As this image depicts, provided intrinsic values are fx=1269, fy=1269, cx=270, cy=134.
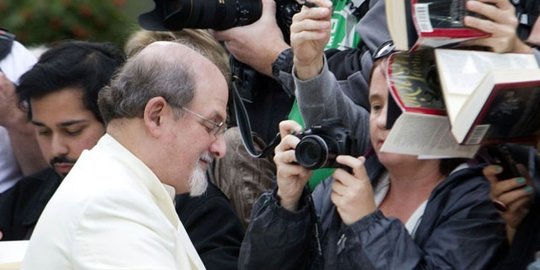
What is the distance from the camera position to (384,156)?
12.2ft

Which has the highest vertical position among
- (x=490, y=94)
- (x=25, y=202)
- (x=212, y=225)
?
(x=490, y=94)

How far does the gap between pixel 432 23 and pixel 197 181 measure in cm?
78

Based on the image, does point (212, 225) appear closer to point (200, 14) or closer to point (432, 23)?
point (200, 14)

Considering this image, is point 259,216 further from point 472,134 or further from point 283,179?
point 472,134

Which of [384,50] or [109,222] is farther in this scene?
[384,50]

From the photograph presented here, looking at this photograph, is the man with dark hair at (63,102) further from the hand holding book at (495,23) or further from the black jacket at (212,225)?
the hand holding book at (495,23)

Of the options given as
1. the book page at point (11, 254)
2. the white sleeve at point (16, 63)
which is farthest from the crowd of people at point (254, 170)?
the book page at point (11, 254)

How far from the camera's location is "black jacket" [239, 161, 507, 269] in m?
3.48

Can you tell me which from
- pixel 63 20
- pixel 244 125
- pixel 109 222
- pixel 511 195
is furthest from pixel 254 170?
pixel 63 20

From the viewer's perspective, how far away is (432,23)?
3.31 m

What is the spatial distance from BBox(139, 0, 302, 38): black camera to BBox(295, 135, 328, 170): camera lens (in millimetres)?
570

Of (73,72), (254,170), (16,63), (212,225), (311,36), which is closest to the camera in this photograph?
(311,36)

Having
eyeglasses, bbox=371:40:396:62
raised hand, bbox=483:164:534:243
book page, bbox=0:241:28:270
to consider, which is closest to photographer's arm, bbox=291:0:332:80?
eyeglasses, bbox=371:40:396:62

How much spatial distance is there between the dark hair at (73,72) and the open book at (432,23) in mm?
1374
